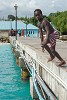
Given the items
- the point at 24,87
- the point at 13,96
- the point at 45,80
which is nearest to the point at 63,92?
the point at 45,80

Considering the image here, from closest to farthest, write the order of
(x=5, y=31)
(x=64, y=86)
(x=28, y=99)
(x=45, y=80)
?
(x=64, y=86)
(x=45, y=80)
(x=28, y=99)
(x=5, y=31)

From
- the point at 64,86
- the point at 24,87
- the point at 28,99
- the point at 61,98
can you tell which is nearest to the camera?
the point at 64,86

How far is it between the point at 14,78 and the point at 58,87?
46.8 feet

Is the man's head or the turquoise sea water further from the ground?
the man's head

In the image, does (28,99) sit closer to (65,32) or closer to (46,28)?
(46,28)

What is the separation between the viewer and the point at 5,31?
8000 cm

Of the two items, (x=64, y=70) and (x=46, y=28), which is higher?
(x=46, y=28)

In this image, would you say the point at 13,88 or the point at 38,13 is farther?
the point at 13,88

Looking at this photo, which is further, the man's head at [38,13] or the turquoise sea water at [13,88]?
the turquoise sea water at [13,88]

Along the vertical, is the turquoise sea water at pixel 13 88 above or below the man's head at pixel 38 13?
below

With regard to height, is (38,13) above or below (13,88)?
above

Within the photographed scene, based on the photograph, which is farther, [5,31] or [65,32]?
[65,32]

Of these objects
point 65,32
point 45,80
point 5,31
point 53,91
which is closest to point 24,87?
point 45,80

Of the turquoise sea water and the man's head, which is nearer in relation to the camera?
the man's head
